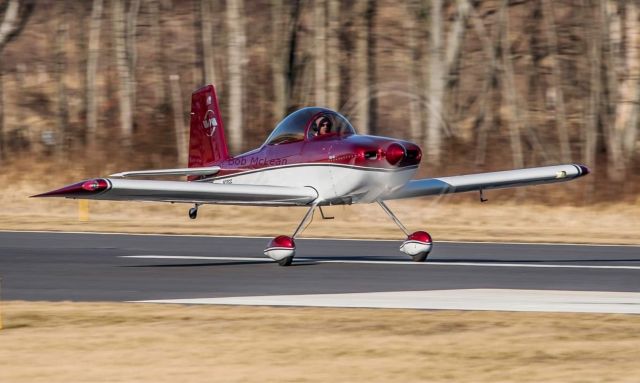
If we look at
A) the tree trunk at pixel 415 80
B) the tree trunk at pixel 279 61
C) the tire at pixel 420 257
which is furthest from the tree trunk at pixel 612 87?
the tire at pixel 420 257

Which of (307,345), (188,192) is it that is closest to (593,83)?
(188,192)

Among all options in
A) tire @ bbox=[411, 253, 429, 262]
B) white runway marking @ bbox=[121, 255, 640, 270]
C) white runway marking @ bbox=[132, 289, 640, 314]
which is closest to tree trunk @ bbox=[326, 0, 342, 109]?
Result: white runway marking @ bbox=[121, 255, 640, 270]

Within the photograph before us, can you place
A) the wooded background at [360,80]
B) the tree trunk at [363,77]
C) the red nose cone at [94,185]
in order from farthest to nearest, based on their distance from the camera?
the tree trunk at [363,77]
the wooded background at [360,80]
the red nose cone at [94,185]

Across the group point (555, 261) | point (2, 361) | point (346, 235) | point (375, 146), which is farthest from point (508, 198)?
point (2, 361)

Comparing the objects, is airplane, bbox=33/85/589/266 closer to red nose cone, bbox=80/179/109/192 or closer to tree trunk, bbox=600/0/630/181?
red nose cone, bbox=80/179/109/192

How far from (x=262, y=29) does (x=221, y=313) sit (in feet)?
122

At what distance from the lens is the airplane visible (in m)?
14.9

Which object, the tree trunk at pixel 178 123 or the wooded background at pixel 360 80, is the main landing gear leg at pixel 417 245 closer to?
the wooded background at pixel 360 80

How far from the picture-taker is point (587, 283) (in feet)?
45.1

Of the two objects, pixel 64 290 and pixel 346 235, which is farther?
pixel 346 235

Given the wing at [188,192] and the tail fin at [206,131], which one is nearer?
the wing at [188,192]

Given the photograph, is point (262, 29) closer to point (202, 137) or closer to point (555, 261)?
point (202, 137)

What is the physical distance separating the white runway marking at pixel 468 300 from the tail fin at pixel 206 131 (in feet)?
23.9

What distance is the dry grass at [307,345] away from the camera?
746 cm
